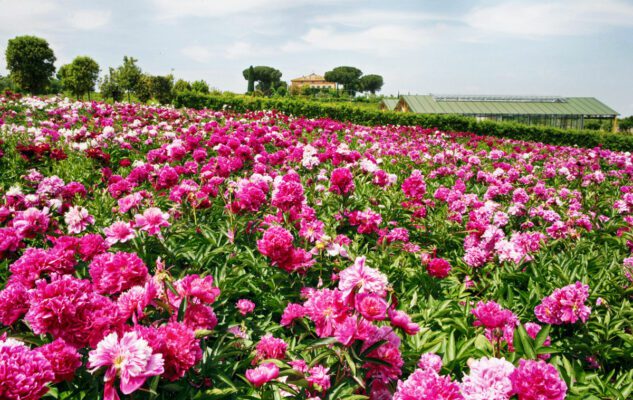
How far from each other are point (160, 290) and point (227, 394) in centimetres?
61

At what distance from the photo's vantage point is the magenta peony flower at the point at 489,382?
4.37ft

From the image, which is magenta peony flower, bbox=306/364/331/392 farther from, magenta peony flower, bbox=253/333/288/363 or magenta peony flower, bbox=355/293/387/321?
magenta peony flower, bbox=355/293/387/321

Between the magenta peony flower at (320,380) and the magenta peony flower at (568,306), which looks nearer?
the magenta peony flower at (320,380)

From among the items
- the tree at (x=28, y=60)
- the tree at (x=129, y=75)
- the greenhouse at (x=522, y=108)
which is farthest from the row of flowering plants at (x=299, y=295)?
the greenhouse at (x=522, y=108)

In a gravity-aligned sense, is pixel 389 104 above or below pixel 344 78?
below

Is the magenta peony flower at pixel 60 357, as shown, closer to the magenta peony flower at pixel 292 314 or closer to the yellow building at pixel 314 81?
the magenta peony flower at pixel 292 314

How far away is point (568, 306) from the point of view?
2.23 m

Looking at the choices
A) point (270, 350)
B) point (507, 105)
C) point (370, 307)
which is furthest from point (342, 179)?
point (507, 105)

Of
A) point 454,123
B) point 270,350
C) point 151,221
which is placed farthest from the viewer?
point 454,123

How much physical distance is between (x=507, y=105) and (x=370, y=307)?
6330 cm

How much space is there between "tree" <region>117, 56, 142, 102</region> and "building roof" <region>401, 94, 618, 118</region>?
36276 mm

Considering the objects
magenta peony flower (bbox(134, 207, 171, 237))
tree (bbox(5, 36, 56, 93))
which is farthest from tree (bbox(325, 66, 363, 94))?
magenta peony flower (bbox(134, 207, 171, 237))

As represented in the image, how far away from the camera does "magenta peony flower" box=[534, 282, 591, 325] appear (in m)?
2.20

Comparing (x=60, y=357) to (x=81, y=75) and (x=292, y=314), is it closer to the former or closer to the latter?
(x=292, y=314)
